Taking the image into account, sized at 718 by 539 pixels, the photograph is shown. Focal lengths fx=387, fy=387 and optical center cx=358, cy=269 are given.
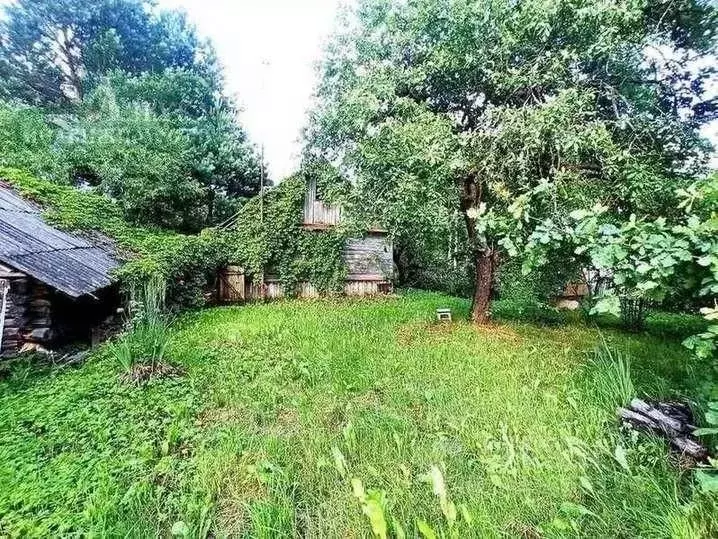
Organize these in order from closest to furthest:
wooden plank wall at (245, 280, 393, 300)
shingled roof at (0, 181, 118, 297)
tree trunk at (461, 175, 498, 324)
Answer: shingled roof at (0, 181, 118, 297)
tree trunk at (461, 175, 498, 324)
wooden plank wall at (245, 280, 393, 300)

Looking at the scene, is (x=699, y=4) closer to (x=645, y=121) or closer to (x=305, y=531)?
(x=645, y=121)

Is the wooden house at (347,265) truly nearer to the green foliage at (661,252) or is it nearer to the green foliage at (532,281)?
the green foliage at (532,281)

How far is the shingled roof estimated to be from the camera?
5359 millimetres

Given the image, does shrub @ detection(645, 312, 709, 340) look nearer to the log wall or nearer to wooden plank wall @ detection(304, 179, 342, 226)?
wooden plank wall @ detection(304, 179, 342, 226)

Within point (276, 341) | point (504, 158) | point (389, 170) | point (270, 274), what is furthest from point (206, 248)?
point (504, 158)

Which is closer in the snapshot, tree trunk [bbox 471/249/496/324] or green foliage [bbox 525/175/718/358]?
green foliage [bbox 525/175/718/358]

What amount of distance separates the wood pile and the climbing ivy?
794 cm

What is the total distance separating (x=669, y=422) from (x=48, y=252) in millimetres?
8166

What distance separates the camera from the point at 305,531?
2615 mm

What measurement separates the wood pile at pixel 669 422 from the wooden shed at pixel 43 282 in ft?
21.5

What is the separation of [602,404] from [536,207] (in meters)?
2.83

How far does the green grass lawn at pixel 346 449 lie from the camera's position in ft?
8.36

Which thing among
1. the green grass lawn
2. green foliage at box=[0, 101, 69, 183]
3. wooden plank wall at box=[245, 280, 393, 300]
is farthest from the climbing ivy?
the green grass lawn

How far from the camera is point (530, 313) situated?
33.2 feet
